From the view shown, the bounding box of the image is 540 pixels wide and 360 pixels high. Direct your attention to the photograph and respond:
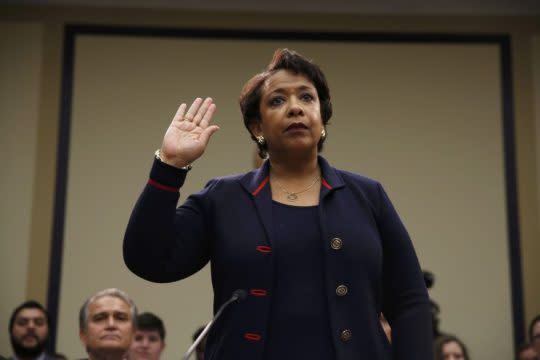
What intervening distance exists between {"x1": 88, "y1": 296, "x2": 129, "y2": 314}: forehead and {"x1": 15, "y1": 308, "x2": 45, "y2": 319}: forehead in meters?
1.33

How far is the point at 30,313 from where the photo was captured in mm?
5012

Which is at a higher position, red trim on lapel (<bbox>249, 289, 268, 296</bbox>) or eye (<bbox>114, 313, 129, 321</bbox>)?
red trim on lapel (<bbox>249, 289, 268, 296</bbox>)

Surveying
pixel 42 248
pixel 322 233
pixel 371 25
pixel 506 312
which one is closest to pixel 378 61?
pixel 371 25

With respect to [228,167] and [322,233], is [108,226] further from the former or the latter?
[322,233]

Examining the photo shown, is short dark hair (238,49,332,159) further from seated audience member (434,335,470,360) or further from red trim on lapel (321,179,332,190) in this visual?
seated audience member (434,335,470,360)

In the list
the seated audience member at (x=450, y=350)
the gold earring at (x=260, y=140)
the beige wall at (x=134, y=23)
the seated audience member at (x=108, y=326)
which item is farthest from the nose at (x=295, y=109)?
the beige wall at (x=134, y=23)

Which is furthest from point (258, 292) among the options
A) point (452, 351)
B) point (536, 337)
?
point (536, 337)

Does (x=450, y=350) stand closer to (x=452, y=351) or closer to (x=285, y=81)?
(x=452, y=351)

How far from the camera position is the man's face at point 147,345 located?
15.1 ft

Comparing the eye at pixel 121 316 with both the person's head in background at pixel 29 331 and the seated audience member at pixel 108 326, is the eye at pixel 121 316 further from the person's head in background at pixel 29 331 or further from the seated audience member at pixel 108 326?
the person's head in background at pixel 29 331

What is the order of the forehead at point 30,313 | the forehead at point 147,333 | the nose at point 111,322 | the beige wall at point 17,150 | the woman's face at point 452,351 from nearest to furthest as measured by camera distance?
the nose at point 111,322 → the woman's face at point 452,351 → the forehead at point 147,333 → the forehead at point 30,313 → the beige wall at point 17,150

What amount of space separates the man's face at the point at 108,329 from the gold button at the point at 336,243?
2.14 metres

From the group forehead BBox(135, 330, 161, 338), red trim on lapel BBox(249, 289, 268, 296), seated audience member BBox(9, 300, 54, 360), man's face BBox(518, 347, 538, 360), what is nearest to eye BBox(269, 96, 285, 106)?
red trim on lapel BBox(249, 289, 268, 296)

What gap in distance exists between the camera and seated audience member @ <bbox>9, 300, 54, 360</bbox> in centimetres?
484
